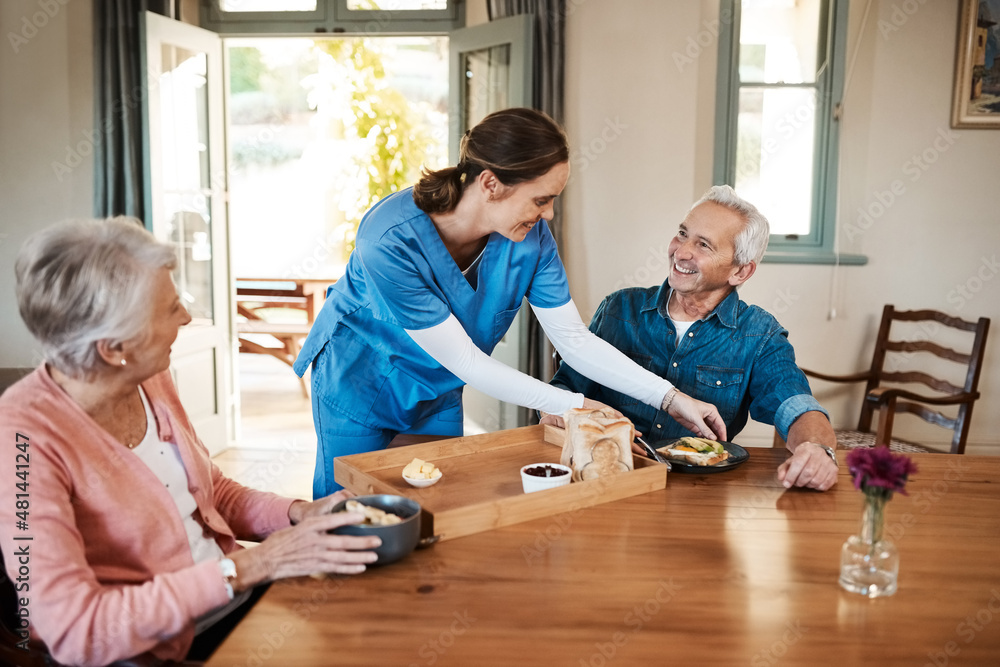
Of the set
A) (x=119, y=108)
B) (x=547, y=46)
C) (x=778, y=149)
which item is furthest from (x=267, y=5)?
(x=778, y=149)

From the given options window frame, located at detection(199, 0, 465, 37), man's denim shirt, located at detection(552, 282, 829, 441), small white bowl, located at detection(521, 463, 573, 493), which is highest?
window frame, located at detection(199, 0, 465, 37)

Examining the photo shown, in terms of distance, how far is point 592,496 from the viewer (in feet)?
5.05

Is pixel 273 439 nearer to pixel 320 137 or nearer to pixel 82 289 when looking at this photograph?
pixel 82 289

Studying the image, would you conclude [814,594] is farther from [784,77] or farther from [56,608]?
[784,77]

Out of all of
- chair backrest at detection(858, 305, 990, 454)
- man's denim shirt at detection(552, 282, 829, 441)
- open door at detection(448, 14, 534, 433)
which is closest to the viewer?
man's denim shirt at detection(552, 282, 829, 441)

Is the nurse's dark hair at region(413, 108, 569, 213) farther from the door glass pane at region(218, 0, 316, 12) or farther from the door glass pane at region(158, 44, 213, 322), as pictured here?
the door glass pane at region(218, 0, 316, 12)

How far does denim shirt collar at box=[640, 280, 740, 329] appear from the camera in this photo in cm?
214

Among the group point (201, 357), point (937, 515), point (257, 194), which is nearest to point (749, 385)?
point (937, 515)

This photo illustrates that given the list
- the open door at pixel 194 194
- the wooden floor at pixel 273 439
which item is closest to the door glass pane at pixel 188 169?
the open door at pixel 194 194

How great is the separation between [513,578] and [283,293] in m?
5.64

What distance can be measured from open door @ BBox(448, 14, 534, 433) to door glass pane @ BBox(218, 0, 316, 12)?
0.81 metres

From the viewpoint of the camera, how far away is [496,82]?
13.3ft

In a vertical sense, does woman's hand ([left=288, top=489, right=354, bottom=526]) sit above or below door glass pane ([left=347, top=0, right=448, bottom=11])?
below

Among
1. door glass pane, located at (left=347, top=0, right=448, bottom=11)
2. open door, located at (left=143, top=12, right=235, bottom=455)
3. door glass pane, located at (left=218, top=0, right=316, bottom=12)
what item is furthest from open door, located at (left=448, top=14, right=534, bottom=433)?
open door, located at (left=143, top=12, right=235, bottom=455)
